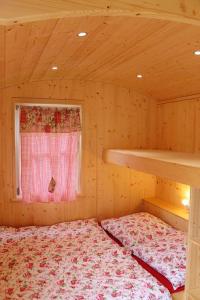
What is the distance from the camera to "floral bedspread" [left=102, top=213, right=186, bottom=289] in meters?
2.41

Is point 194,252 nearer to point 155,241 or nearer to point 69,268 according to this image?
point 155,241

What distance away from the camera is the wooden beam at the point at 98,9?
0.98m

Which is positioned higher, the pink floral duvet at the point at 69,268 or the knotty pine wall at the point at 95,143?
the knotty pine wall at the point at 95,143

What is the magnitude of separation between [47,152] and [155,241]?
1.70 meters

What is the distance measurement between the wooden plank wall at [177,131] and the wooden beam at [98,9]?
83.3 inches

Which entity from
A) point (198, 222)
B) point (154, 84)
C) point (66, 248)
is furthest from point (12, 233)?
point (154, 84)

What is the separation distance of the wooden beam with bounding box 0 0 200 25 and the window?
2423 millimetres

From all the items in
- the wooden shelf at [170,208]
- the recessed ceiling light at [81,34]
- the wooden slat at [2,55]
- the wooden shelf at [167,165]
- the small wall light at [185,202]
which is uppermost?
the recessed ceiling light at [81,34]

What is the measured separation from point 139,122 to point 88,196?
51.0 inches

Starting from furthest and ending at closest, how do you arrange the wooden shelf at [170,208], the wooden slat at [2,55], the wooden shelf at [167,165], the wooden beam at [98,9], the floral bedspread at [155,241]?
the wooden shelf at [170,208], the floral bedspread at [155,241], the wooden shelf at [167,165], the wooden slat at [2,55], the wooden beam at [98,9]

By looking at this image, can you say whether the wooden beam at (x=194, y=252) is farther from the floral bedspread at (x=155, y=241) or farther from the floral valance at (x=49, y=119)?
the floral valance at (x=49, y=119)

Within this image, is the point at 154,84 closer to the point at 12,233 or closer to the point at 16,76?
the point at 16,76

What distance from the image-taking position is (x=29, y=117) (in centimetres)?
336

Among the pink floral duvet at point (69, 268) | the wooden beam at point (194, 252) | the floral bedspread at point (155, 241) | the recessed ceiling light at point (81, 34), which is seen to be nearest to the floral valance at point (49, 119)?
the pink floral duvet at point (69, 268)
